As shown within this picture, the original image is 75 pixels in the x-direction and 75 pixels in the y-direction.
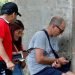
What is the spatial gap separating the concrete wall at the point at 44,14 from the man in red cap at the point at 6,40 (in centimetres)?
92

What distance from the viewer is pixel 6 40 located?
6.55 m

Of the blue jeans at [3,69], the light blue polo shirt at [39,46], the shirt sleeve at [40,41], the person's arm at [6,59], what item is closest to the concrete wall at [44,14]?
the light blue polo shirt at [39,46]

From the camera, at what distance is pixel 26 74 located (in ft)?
27.3

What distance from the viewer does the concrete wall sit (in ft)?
23.9

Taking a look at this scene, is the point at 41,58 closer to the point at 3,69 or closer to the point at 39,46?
the point at 39,46

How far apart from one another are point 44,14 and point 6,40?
4.76 feet

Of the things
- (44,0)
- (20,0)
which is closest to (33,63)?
(44,0)

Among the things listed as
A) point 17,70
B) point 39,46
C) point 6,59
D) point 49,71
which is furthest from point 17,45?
point 6,59

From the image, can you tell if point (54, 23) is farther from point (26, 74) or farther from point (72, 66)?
point (26, 74)

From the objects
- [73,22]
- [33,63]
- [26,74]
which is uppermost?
[73,22]

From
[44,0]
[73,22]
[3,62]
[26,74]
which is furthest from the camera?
[26,74]

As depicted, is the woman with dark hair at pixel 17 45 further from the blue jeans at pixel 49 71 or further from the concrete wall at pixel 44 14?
the concrete wall at pixel 44 14

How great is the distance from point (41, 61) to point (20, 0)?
81.1 inches

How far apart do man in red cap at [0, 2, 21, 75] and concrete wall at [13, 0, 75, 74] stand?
915mm
